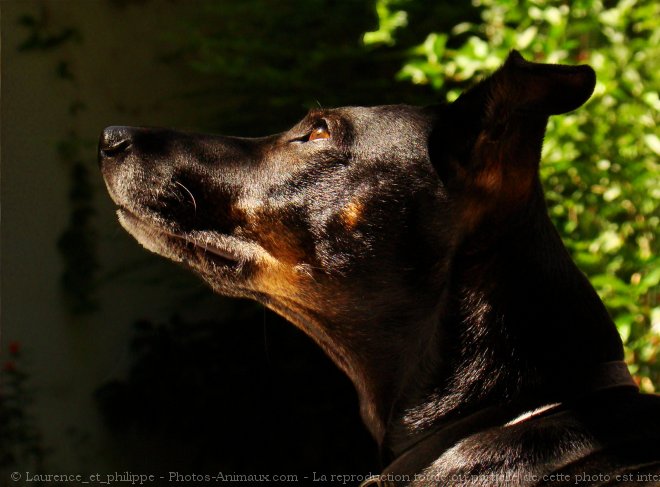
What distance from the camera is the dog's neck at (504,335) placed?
2.35 m

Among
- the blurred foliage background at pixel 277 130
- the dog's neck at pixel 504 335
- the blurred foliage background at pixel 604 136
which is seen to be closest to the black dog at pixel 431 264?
the dog's neck at pixel 504 335

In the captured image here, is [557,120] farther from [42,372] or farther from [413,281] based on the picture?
[42,372]

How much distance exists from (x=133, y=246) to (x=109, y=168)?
3096 mm

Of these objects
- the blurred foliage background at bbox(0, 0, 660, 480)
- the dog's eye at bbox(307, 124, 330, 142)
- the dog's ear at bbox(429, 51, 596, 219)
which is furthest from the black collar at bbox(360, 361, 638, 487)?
the blurred foliage background at bbox(0, 0, 660, 480)

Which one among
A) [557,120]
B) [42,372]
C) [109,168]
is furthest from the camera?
[42,372]

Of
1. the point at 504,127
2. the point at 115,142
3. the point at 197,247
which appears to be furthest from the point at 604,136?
the point at 115,142

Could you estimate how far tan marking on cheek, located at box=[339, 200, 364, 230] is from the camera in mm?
2752

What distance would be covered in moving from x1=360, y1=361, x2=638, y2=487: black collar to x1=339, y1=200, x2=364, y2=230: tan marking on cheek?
0.65 metres

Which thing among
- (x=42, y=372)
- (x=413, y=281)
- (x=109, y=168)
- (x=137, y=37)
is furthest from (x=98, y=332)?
(x=413, y=281)

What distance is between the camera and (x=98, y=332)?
5.79 meters

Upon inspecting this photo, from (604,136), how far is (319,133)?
181cm

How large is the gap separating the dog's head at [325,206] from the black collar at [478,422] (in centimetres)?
37

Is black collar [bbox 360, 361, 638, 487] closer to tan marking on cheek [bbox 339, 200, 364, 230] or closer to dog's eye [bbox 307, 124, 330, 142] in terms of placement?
tan marking on cheek [bbox 339, 200, 364, 230]

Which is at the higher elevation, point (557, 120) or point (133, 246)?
point (557, 120)
